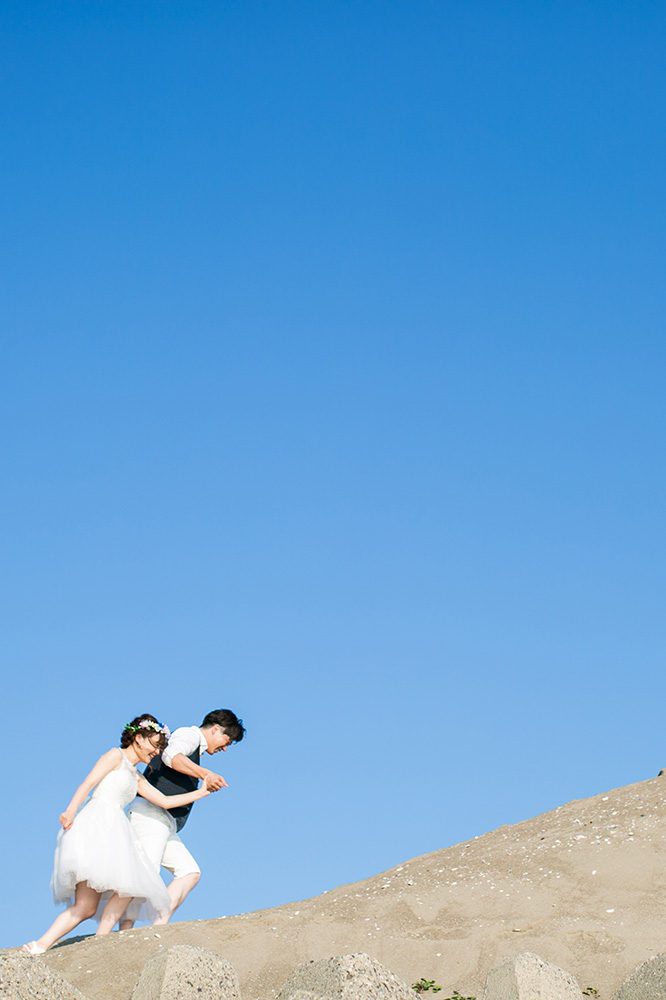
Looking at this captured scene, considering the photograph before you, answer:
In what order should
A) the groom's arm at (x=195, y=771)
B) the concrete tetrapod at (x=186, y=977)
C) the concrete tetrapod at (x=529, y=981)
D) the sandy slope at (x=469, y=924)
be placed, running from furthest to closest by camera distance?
the groom's arm at (x=195, y=771)
the sandy slope at (x=469, y=924)
the concrete tetrapod at (x=186, y=977)
the concrete tetrapod at (x=529, y=981)

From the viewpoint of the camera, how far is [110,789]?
920cm

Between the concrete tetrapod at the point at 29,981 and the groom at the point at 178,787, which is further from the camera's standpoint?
the groom at the point at 178,787

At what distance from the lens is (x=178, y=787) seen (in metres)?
9.84

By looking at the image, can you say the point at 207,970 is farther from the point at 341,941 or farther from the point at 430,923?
the point at 430,923

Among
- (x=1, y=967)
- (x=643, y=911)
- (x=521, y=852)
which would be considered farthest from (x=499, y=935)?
(x=1, y=967)

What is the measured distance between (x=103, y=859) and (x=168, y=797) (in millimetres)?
962

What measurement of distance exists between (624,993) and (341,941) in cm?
242

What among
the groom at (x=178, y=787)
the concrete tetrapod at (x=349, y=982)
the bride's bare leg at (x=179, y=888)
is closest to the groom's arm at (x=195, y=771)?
the groom at (x=178, y=787)

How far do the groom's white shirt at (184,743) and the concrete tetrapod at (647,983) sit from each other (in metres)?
4.25

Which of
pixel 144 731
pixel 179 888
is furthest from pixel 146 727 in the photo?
pixel 179 888

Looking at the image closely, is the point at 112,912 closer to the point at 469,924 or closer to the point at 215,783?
→ the point at 215,783

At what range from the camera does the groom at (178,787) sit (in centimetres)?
959

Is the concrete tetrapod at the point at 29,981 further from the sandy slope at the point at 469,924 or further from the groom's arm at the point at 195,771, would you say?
the groom's arm at the point at 195,771

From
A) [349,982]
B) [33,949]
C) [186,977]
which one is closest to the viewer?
[349,982]
